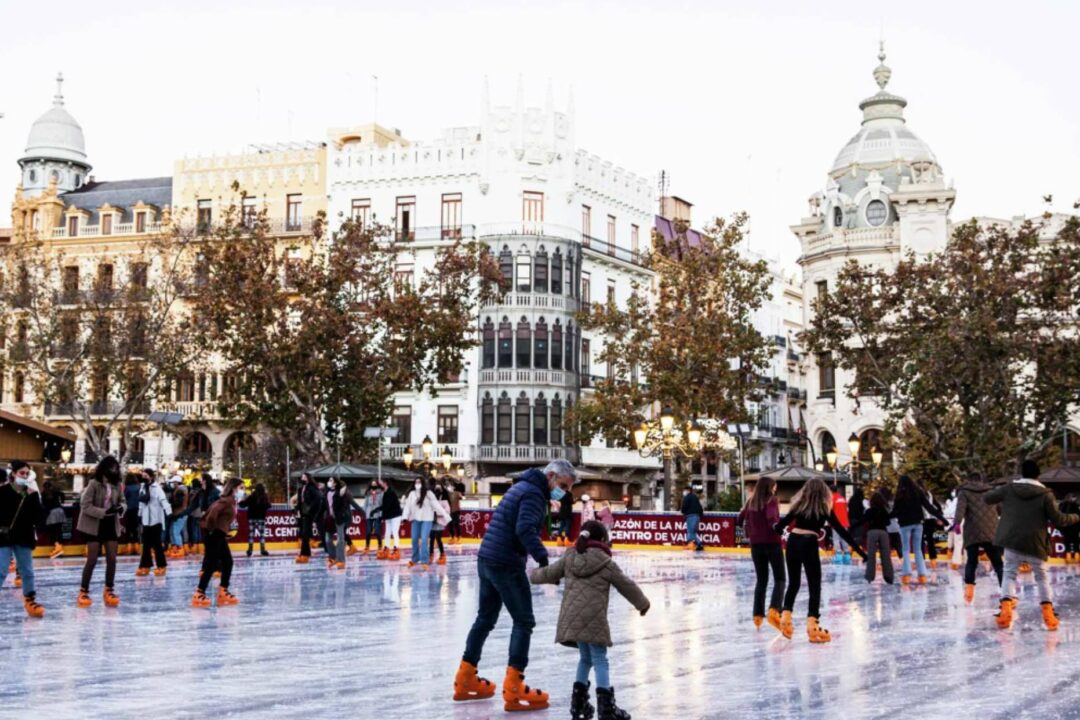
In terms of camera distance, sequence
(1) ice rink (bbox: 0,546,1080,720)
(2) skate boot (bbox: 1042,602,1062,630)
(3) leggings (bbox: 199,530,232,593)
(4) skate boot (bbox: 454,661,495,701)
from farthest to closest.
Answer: (3) leggings (bbox: 199,530,232,593) → (2) skate boot (bbox: 1042,602,1062,630) → (4) skate boot (bbox: 454,661,495,701) → (1) ice rink (bbox: 0,546,1080,720)

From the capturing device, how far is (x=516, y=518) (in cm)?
946

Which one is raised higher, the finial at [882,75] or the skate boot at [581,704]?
the finial at [882,75]

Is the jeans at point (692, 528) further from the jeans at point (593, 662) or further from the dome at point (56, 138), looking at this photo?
the dome at point (56, 138)

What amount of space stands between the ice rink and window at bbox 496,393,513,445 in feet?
118

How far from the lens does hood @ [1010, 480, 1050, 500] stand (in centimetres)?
1409

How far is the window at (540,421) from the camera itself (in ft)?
187

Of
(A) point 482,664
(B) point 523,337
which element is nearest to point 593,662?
(A) point 482,664

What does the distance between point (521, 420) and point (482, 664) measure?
4527 cm

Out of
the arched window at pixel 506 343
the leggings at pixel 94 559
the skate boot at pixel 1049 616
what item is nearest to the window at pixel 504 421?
the arched window at pixel 506 343

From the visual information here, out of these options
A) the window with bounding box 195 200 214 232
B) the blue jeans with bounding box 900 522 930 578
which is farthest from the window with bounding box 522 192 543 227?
the blue jeans with bounding box 900 522 930 578

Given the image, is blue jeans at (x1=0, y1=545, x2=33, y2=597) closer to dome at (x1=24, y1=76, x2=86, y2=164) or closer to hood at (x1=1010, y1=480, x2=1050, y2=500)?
hood at (x1=1010, y1=480, x2=1050, y2=500)

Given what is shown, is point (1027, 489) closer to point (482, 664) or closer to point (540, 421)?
point (482, 664)

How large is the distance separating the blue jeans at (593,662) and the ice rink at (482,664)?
47 centimetres

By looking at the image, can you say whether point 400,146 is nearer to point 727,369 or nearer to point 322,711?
point 727,369
